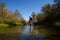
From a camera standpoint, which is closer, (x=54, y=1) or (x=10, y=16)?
(x=54, y=1)

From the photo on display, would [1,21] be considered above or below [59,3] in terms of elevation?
below

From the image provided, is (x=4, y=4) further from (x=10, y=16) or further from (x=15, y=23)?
(x=15, y=23)

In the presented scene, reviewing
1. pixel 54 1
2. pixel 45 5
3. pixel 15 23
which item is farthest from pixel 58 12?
Answer: pixel 15 23

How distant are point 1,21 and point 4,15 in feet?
11.9

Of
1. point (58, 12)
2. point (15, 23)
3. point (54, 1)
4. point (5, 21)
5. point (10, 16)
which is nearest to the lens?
point (58, 12)

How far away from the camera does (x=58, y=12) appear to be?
37938mm

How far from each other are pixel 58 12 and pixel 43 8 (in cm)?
2428

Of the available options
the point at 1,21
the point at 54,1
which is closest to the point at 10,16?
the point at 1,21

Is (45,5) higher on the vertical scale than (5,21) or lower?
higher

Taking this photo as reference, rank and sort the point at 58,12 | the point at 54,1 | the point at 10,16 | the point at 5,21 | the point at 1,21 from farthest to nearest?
the point at 10,16 → the point at 5,21 → the point at 1,21 → the point at 54,1 → the point at 58,12

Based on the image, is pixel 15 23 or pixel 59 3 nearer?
pixel 59 3

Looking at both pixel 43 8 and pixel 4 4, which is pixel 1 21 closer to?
pixel 4 4

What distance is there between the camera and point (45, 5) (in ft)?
200

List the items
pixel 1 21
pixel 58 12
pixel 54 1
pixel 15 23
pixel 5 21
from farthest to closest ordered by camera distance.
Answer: pixel 15 23 → pixel 5 21 → pixel 1 21 → pixel 54 1 → pixel 58 12
